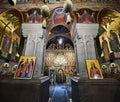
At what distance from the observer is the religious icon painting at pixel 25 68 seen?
3.13 meters

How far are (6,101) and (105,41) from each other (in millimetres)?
4521

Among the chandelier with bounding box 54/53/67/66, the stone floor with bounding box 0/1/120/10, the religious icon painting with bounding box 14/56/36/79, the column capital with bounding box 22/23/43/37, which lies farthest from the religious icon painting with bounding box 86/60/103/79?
the chandelier with bounding box 54/53/67/66

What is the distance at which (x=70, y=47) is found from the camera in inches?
694

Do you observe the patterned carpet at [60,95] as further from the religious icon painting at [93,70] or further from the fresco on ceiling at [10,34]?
the fresco on ceiling at [10,34]

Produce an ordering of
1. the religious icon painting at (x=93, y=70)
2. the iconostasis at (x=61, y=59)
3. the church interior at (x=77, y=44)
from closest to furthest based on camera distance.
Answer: the church interior at (x=77, y=44)
the religious icon painting at (x=93, y=70)
the iconostasis at (x=61, y=59)

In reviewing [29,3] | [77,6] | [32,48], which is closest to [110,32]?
[77,6]

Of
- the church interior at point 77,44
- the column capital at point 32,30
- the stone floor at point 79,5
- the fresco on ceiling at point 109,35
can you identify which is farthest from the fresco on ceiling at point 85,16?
the column capital at point 32,30

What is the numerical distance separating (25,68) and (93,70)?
224 centimetres

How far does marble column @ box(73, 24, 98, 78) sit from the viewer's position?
381 centimetres

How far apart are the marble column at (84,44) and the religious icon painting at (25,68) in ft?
5.60

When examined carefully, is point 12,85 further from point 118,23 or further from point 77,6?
point 118,23

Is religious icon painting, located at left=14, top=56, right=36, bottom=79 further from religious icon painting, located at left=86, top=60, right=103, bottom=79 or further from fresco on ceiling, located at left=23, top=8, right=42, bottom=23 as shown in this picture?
religious icon painting, located at left=86, top=60, right=103, bottom=79

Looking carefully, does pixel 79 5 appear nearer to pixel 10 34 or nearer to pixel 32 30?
pixel 32 30

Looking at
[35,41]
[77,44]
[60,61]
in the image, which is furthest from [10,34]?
[60,61]
